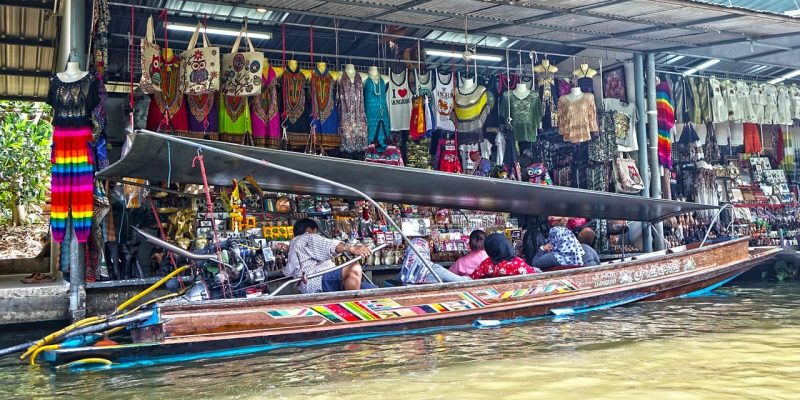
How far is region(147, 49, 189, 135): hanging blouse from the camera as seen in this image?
8.58 m

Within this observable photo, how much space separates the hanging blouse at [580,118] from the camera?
10898 mm

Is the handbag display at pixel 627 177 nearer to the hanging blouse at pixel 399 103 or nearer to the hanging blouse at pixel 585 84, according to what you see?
the hanging blouse at pixel 585 84

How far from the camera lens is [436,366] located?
4.99 m

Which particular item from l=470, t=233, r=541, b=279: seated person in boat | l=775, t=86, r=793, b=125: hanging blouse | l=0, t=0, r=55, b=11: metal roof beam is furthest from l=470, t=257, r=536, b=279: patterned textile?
l=775, t=86, r=793, b=125: hanging blouse

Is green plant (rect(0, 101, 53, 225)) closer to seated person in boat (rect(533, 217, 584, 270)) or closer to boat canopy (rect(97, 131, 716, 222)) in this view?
boat canopy (rect(97, 131, 716, 222))

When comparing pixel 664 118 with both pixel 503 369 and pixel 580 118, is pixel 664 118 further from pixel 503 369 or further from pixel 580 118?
pixel 503 369

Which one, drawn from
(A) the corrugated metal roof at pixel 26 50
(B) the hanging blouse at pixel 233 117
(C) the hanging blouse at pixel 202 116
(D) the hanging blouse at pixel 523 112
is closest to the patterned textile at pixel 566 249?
(D) the hanging blouse at pixel 523 112

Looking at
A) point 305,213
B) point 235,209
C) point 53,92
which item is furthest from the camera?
point 305,213

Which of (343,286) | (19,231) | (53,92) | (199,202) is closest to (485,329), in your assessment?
(343,286)

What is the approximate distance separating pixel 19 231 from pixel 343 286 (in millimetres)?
11948

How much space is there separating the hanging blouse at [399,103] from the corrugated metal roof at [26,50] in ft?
14.7

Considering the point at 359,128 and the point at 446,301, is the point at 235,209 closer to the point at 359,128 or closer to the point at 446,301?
the point at 446,301

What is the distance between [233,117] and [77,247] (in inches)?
103

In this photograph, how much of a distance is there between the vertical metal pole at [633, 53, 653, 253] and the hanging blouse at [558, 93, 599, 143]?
0.82 metres
